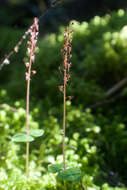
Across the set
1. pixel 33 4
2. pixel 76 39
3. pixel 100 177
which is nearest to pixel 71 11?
pixel 33 4

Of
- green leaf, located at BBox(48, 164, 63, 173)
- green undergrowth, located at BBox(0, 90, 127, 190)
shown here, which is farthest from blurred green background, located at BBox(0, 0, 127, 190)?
green leaf, located at BBox(48, 164, 63, 173)

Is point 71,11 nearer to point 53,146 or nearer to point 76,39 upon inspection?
point 76,39

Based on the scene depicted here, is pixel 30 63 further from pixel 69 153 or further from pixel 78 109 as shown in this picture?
pixel 78 109

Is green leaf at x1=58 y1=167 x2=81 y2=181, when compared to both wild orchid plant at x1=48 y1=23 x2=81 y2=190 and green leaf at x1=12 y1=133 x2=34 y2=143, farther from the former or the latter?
green leaf at x1=12 y1=133 x2=34 y2=143

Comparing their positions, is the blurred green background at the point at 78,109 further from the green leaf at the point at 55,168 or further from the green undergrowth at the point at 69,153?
the green leaf at the point at 55,168

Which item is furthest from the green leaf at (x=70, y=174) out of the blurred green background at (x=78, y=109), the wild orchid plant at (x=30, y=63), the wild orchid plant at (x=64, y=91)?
the blurred green background at (x=78, y=109)

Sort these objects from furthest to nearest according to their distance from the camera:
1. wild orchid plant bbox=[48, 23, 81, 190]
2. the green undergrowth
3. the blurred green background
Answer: the blurred green background
the green undergrowth
wild orchid plant bbox=[48, 23, 81, 190]
